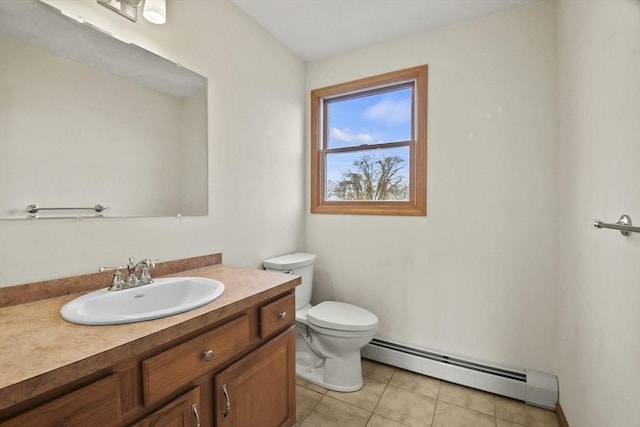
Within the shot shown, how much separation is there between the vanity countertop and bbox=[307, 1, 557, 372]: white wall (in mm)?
1416

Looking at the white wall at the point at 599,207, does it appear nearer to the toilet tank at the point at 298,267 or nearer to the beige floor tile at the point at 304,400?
the beige floor tile at the point at 304,400

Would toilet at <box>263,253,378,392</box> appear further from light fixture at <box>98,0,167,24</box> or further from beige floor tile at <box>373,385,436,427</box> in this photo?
light fixture at <box>98,0,167,24</box>

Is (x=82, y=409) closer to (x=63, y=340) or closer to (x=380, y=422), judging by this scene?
(x=63, y=340)

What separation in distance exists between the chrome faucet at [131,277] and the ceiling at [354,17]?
1.65 meters

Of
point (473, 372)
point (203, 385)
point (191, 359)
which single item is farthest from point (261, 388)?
point (473, 372)

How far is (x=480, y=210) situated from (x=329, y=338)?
130 centimetres

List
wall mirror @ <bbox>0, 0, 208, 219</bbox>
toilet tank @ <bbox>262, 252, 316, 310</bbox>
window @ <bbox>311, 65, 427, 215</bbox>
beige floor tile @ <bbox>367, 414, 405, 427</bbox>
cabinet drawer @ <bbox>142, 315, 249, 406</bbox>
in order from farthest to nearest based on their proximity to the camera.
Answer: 1. window @ <bbox>311, 65, 427, 215</bbox>
2. toilet tank @ <bbox>262, 252, 316, 310</bbox>
3. beige floor tile @ <bbox>367, 414, 405, 427</bbox>
4. wall mirror @ <bbox>0, 0, 208, 219</bbox>
5. cabinet drawer @ <bbox>142, 315, 249, 406</bbox>

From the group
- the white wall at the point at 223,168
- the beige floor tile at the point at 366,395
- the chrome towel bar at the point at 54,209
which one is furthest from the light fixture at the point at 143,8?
the beige floor tile at the point at 366,395

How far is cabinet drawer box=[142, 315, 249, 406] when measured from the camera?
0.79 m

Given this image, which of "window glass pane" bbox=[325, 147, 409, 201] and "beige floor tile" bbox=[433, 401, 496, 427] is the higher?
"window glass pane" bbox=[325, 147, 409, 201]

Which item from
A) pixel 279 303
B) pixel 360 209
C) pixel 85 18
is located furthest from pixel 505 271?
pixel 85 18

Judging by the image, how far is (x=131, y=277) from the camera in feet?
3.94

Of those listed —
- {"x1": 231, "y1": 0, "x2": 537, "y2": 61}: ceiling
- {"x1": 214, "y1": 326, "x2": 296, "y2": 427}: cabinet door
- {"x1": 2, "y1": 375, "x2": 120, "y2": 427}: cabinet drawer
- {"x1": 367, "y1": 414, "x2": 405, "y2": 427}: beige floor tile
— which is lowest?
{"x1": 367, "y1": 414, "x2": 405, "y2": 427}: beige floor tile

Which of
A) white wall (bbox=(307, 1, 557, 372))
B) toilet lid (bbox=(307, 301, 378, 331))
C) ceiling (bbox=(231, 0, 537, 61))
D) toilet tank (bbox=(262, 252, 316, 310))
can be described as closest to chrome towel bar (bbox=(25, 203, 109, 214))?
toilet tank (bbox=(262, 252, 316, 310))
